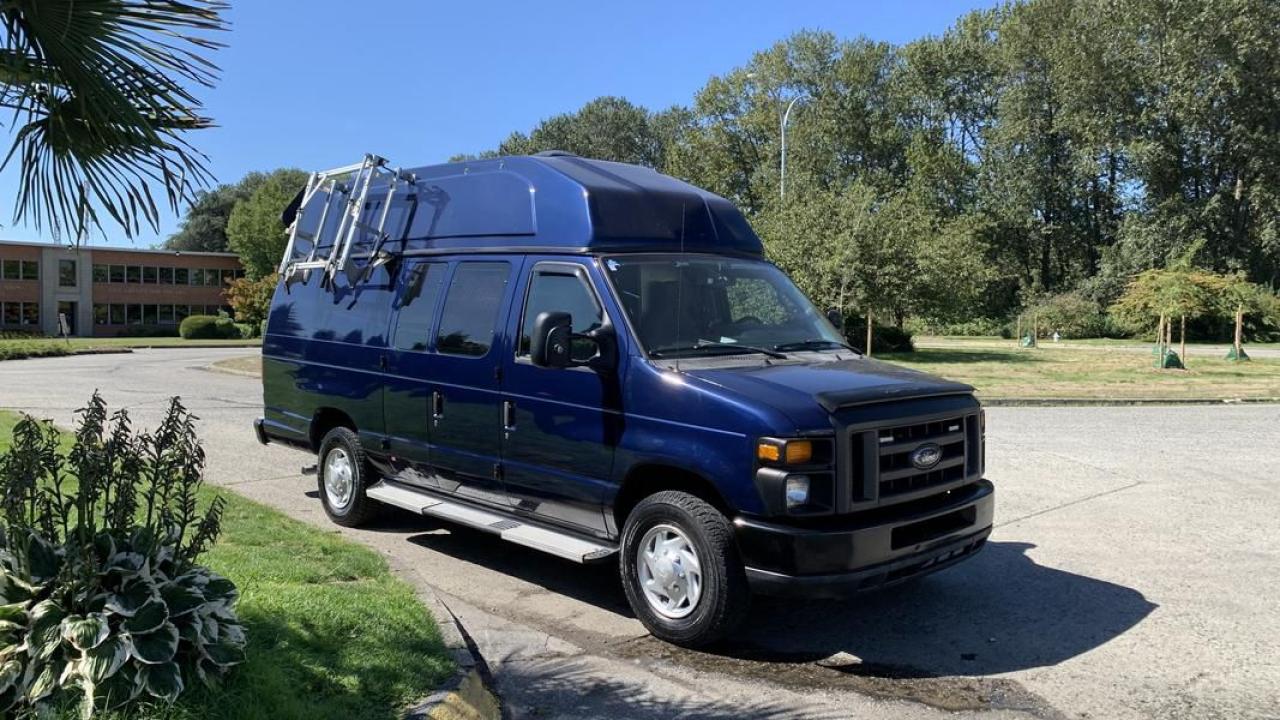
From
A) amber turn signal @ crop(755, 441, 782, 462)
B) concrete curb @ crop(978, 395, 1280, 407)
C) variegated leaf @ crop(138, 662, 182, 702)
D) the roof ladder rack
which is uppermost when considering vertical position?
the roof ladder rack

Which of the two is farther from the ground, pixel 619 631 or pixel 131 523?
pixel 131 523

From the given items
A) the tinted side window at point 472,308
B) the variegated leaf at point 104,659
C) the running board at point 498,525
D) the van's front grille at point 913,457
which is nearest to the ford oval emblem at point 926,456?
the van's front grille at point 913,457

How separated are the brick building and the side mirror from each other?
59261mm

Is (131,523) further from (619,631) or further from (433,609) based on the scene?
(619,631)

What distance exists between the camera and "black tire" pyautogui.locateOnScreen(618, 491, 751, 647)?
4.84m

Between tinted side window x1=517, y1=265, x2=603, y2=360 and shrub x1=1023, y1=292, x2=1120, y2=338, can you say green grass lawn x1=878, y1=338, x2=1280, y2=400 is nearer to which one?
tinted side window x1=517, y1=265, x2=603, y2=360

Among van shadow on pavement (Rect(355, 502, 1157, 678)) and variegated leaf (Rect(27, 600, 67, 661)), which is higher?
variegated leaf (Rect(27, 600, 67, 661))

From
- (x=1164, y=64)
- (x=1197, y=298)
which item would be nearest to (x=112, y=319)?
(x=1197, y=298)

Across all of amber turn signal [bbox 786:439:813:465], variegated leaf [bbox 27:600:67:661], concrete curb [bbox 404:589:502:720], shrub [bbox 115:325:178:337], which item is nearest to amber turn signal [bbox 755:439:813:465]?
amber turn signal [bbox 786:439:813:465]

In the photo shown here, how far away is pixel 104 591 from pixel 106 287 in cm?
6646

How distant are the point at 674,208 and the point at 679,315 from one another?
1.02 m

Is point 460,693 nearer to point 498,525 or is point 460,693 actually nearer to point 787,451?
point 787,451

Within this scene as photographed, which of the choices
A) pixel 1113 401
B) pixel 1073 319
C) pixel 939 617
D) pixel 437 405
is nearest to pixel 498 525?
pixel 437 405

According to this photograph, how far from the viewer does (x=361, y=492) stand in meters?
7.61
